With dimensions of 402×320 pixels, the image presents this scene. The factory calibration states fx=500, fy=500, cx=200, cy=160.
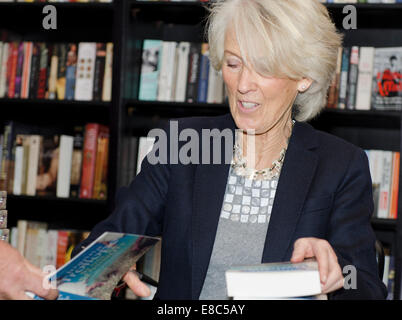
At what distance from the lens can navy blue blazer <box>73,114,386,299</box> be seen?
1.31m

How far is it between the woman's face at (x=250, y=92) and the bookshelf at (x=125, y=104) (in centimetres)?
93

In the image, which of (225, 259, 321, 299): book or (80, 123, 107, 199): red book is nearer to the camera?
(225, 259, 321, 299): book

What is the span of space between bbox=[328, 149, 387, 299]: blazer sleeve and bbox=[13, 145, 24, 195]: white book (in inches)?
67.0

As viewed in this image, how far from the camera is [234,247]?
4.45 feet

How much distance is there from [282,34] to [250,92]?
175 millimetres

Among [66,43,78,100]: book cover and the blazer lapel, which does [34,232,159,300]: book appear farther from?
[66,43,78,100]: book cover

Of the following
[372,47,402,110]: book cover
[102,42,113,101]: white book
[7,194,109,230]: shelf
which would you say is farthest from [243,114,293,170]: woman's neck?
[7,194,109,230]: shelf

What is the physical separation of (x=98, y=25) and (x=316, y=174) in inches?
70.5

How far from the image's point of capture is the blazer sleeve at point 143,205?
1348mm

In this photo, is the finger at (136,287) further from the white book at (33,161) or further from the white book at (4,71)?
the white book at (4,71)

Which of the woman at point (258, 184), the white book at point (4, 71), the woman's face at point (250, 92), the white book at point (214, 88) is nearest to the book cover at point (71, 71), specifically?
the white book at point (4, 71)
